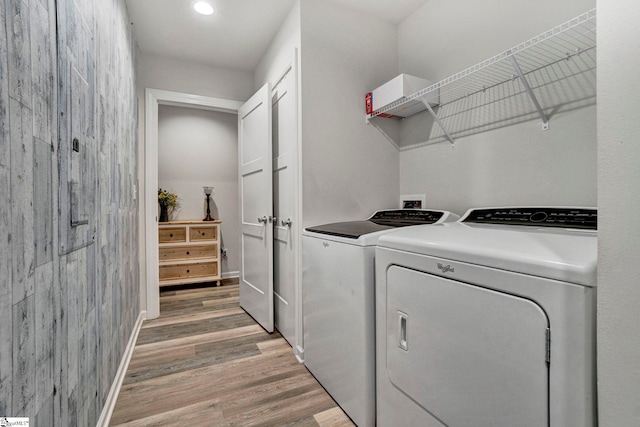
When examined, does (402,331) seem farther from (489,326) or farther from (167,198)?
(167,198)

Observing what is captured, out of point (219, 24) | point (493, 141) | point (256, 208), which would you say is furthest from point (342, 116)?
point (219, 24)

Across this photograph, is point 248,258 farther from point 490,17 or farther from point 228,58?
point 490,17

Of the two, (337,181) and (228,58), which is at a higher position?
(228,58)

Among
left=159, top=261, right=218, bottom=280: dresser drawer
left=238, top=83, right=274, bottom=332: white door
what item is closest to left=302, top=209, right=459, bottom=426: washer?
left=238, top=83, right=274, bottom=332: white door

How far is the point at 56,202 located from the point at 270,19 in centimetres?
206

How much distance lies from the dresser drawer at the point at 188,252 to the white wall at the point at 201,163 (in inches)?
15.8

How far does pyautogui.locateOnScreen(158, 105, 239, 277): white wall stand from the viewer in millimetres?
4012

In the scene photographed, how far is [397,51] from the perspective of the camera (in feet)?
7.63

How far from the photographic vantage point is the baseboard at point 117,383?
1.38 m

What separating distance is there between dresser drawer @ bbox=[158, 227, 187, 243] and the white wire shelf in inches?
119

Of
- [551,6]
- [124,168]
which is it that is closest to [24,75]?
[124,168]

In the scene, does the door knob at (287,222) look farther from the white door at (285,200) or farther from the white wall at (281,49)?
the white wall at (281,49)

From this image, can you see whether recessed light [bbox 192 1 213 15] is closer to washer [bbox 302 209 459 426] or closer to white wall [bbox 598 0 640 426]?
washer [bbox 302 209 459 426]

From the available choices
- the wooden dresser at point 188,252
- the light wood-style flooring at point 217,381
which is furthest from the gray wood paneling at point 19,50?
the wooden dresser at point 188,252
